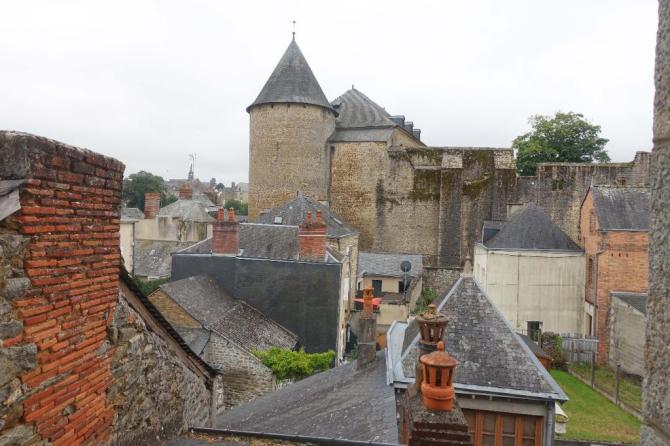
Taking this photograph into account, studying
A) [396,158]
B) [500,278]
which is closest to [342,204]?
[396,158]

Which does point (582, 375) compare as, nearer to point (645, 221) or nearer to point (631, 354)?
point (631, 354)

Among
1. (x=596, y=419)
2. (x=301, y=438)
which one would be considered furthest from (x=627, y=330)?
(x=301, y=438)

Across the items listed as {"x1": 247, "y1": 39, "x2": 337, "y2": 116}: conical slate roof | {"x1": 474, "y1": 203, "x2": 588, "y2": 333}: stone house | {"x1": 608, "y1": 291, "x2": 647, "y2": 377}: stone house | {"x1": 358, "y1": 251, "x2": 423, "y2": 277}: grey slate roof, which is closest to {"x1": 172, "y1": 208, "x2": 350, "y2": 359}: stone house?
{"x1": 474, "y1": 203, "x2": 588, "y2": 333}: stone house

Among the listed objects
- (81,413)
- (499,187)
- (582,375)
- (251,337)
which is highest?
(499,187)

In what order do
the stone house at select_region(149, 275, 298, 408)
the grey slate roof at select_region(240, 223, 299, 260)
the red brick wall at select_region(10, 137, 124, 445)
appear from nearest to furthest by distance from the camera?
1. the red brick wall at select_region(10, 137, 124, 445)
2. the stone house at select_region(149, 275, 298, 408)
3. the grey slate roof at select_region(240, 223, 299, 260)

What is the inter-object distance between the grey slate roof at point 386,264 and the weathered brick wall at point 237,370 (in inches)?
539

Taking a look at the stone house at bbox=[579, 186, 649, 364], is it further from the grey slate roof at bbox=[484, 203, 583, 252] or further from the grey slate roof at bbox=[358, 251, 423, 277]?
the grey slate roof at bbox=[358, 251, 423, 277]

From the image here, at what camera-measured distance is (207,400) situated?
5316 millimetres

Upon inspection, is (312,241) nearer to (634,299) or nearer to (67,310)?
(634,299)

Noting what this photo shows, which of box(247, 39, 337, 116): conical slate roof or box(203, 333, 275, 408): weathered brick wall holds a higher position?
box(247, 39, 337, 116): conical slate roof

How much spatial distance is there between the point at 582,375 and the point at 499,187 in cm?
1606

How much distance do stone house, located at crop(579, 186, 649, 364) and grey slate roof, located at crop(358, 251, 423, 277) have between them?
1052cm

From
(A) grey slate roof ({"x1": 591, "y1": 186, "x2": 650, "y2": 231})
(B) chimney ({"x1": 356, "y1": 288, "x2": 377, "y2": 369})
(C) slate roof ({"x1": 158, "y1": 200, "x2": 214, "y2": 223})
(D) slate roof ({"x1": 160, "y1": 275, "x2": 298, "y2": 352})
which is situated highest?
(A) grey slate roof ({"x1": 591, "y1": 186, "x2": 650, "y2": 231})

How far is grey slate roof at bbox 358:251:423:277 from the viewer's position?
1066 inches
